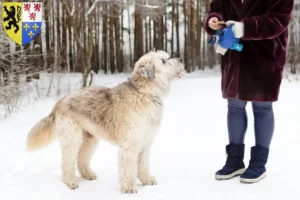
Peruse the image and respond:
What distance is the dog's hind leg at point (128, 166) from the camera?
131 inches

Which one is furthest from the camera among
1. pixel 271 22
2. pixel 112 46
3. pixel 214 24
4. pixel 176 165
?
pixel 112 46

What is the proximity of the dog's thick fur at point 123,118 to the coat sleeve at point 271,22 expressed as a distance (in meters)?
0.64

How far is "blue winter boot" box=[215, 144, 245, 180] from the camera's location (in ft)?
11.9

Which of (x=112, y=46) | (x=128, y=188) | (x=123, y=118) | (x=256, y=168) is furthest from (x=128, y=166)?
(x=112, y=46)

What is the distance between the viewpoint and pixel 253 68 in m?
3.38

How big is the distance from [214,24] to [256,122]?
93 centimetres

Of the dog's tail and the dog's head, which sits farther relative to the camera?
the dog's tail

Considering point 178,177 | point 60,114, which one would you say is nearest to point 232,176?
point 178,177

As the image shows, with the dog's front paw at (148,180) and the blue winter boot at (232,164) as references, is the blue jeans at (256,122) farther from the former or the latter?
the dog's front paw at (148,180)

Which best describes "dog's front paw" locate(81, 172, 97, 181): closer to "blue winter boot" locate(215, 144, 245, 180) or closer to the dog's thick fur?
the dog's thick fur

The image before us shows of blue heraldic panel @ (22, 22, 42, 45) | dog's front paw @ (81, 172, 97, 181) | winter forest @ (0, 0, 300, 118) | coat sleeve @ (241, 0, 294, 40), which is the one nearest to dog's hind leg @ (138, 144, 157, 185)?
dog's front paw @ (81, 172, 97, 181)

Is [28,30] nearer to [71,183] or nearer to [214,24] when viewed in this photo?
[71,183]

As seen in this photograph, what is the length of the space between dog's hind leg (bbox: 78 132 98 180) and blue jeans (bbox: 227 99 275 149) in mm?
1287

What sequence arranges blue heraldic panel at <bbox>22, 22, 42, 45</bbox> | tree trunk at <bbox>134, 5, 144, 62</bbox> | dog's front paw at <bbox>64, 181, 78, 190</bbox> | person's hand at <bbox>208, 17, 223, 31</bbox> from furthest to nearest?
1. tree trunk at <bbox>134, 5, 144, 62</bbox>
2. blue heraldic panel at <bbox>22, 22, 42, 45</bbox>
3. dog's front paw at <bbox>64, 181, 78, 190</bbox>
4. person's hand at <bbox>208, 17, 223, 31</bbox>
